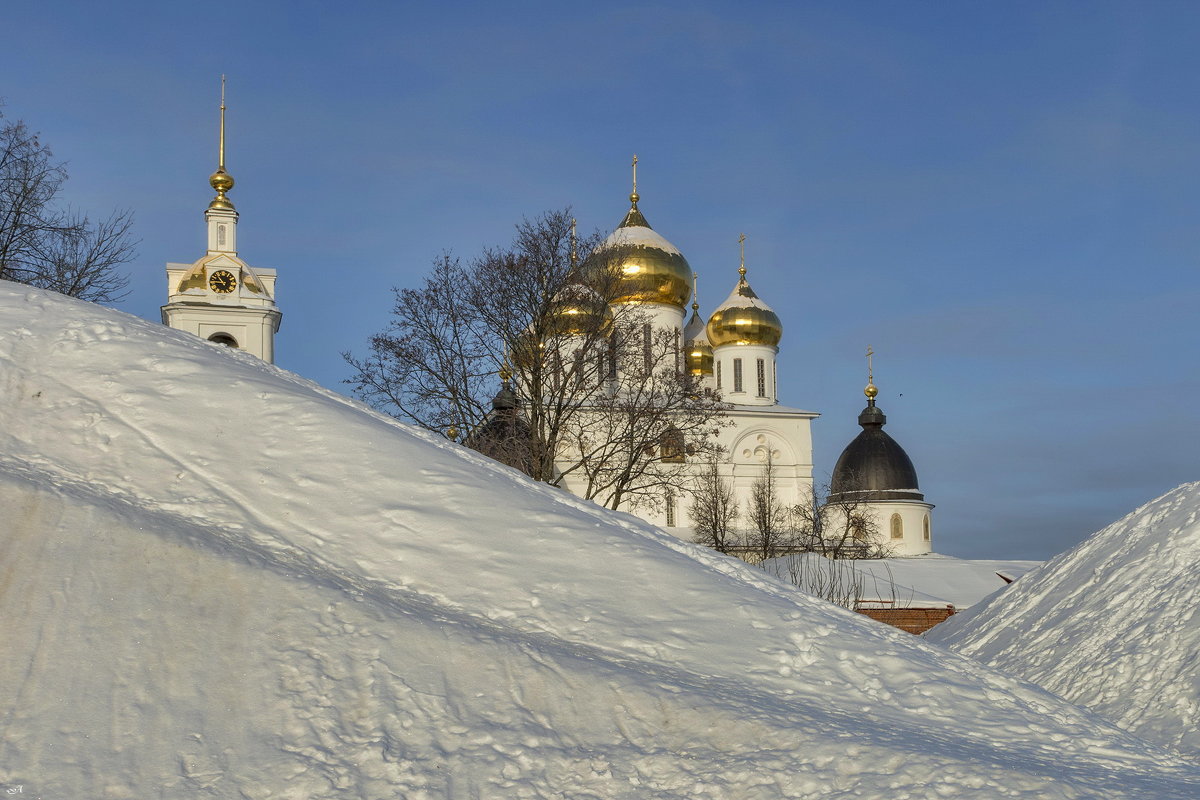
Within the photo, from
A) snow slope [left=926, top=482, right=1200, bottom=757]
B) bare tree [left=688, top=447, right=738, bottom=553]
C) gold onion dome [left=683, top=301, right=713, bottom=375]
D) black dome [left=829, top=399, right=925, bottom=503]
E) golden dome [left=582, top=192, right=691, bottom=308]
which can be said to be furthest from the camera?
black dome [left=829, top=399, right=925, bottom=503]

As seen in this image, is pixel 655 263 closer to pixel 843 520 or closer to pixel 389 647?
pixel 843 520

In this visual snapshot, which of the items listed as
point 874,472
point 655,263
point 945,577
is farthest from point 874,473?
point 945,577

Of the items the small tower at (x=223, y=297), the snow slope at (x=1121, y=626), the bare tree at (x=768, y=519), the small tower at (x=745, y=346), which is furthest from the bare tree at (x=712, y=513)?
the snow slope at (x=1121, y=626)

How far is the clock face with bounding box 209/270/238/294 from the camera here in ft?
121

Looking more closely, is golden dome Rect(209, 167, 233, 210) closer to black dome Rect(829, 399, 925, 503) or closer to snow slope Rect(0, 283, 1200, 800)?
black dome Rect(829, 399, 925, 503)

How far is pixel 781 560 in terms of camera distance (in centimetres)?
2100

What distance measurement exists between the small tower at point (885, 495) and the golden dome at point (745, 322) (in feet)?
17.6

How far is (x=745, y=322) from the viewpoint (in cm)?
4203

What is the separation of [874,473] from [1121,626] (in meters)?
38.2

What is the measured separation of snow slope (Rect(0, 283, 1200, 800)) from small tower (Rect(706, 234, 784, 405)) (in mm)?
37941

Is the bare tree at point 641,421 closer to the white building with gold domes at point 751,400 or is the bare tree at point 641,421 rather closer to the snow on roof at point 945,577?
the snow on roof at point 945,577

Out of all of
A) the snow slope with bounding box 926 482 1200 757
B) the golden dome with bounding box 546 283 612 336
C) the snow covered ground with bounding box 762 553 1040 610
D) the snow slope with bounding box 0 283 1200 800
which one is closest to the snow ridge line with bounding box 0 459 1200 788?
the snow slope with bounding box 0 283 1200 800

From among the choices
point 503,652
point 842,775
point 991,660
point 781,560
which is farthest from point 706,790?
point 781,560

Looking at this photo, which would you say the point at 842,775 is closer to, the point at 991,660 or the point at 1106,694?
the point at 1106,694
